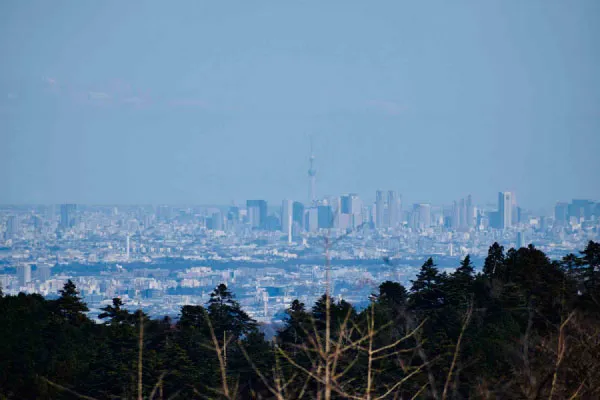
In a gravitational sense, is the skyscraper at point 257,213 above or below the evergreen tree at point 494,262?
above

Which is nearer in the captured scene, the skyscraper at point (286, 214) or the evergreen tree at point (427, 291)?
the evergreen tree at point (427, 291)

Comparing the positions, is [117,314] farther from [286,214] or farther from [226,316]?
[286,214]

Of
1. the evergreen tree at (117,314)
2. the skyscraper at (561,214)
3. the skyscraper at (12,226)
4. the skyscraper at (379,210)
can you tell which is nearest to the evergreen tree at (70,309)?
the evergreen tree at (117,314)

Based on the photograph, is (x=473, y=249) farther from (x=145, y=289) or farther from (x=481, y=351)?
(x=481, y=351)

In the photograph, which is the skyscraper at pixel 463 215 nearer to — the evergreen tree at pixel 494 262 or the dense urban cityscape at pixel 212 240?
the dense urban cityscape at pixel 212 240

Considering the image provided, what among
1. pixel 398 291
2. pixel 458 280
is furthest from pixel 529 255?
pixel 398 291

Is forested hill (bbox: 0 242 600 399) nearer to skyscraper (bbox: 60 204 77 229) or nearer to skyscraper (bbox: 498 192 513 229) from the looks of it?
skyscraper (bbox: 498 192 513 229)

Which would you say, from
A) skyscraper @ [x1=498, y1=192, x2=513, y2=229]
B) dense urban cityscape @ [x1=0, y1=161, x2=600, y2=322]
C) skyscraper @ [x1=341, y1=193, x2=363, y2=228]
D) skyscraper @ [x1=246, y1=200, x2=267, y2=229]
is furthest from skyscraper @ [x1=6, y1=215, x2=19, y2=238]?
skyscraper @ [x1=498, y1=192, x2=513, y2=229]
